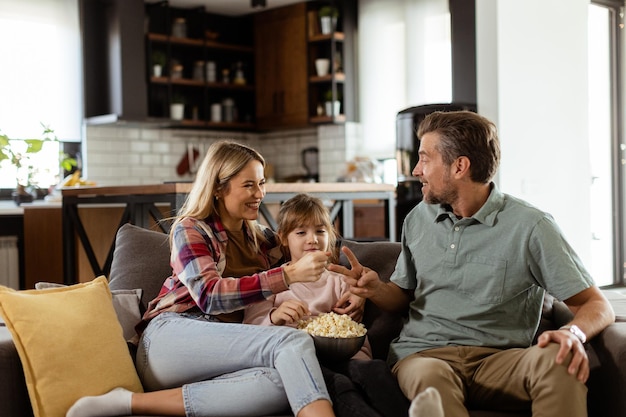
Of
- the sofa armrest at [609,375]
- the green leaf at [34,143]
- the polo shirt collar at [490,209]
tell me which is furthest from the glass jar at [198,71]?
the sofa armrest at [609,375]

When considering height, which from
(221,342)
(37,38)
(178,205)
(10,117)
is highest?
(37,38)

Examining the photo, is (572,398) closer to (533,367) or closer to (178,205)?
(533,367)

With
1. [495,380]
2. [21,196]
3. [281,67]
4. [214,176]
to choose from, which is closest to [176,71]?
[281,67]

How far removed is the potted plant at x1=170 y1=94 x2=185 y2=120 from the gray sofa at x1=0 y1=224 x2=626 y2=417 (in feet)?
15.9

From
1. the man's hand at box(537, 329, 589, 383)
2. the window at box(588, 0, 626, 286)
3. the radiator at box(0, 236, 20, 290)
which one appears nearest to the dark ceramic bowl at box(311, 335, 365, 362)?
the man's hand at box(537, 329, 589, 383)

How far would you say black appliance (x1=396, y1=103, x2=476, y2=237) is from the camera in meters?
5.71

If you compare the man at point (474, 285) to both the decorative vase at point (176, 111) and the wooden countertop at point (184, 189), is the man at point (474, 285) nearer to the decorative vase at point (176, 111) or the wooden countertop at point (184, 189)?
the wooden countertop at point (184, 189)

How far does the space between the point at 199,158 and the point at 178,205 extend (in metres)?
4.37

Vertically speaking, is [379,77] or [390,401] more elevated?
[379,77]

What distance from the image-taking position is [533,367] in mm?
2092

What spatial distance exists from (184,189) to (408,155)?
2424 millimetres

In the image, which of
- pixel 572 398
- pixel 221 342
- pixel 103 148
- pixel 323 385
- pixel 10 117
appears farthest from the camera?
pixel 103 148

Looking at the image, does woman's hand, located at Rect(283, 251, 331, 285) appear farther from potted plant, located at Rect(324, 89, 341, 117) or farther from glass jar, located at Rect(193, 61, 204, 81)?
glass jar, located at Rect(193, 61, 204, 81)

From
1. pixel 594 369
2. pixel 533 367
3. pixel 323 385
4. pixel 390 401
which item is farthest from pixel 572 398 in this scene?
pixel 323 385
